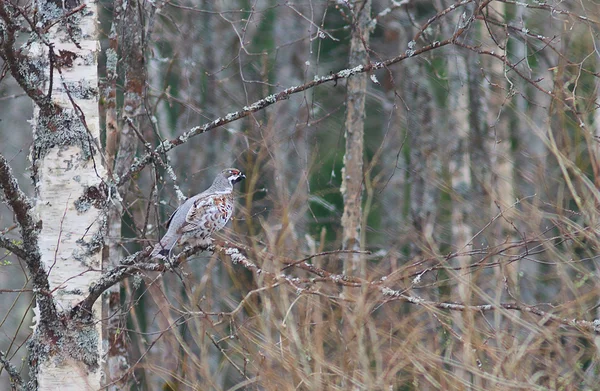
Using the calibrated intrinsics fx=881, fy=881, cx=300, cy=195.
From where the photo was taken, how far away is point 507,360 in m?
4.62

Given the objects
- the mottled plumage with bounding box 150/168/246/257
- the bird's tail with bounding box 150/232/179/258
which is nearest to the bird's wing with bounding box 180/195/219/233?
the mottled plumage with bounding box 150/168/246/257

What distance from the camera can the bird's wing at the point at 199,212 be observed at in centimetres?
599

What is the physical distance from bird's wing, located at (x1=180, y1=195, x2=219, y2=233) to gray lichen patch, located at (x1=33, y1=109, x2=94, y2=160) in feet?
4.14

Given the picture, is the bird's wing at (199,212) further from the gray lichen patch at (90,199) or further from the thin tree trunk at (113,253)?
the thin tree trunk at (113,253)

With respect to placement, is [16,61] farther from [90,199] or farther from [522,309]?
[522,309]

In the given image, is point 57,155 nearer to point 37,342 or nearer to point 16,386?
point 37,342

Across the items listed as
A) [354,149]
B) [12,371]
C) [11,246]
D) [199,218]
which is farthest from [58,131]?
[354,149]

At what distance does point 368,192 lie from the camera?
502 centimetres

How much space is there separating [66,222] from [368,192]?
1687mm

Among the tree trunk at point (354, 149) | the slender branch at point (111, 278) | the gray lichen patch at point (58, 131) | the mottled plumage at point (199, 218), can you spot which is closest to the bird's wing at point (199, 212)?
the mottled plumage at point (199, 218)

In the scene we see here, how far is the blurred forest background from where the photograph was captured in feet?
15.0

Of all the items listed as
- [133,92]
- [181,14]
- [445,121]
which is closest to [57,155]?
[133,92]

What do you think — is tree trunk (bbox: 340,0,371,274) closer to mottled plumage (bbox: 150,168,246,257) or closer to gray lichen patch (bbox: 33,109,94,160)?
mottled plumage (bbox: 150,168,246,257)

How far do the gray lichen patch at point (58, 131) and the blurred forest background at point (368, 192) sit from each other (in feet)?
1.59
